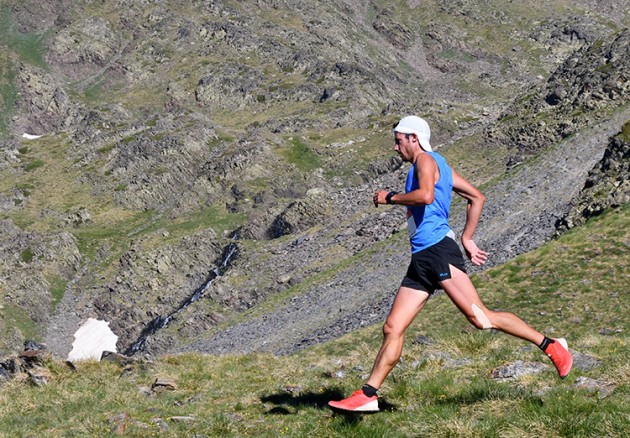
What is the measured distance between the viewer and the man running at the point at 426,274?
8828 mm

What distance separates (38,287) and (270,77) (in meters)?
106

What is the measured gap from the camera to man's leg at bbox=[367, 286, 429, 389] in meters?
9.01

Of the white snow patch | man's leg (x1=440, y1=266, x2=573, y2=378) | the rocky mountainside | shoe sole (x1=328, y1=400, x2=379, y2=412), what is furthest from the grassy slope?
the white snow patch

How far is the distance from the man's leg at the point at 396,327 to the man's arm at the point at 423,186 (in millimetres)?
1458

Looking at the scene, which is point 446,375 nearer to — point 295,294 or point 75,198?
point 295,294

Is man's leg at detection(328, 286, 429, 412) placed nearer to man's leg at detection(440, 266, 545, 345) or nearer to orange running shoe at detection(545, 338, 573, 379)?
man's leg at detection(440, 266, 545, 345)

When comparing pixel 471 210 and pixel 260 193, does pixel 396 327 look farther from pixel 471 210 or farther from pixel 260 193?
pixel 260 193

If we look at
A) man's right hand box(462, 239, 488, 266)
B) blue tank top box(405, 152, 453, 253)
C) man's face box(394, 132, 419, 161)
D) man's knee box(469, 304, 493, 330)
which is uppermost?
man's face box(394, 132, 419, 161)

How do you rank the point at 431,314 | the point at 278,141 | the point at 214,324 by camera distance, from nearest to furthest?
the point at 431,314
the point at 214,324
the point at 278,141

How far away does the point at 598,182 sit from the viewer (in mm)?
41375

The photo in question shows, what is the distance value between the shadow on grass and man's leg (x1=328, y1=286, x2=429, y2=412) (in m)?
0.82

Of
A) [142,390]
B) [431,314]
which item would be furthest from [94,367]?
[431,314]

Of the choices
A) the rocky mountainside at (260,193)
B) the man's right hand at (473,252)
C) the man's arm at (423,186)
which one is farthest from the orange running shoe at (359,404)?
the rocky mountainside at (260,193)

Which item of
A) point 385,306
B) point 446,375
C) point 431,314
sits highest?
point 446,375
